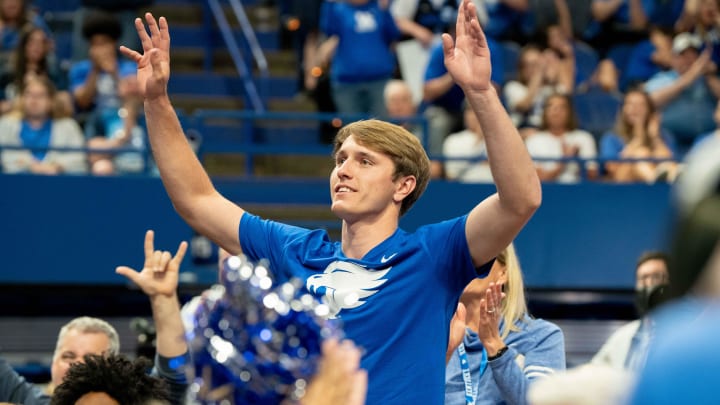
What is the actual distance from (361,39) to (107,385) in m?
6.53

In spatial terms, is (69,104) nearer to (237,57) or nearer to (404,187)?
(237,57)

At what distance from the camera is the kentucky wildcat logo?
133 inches

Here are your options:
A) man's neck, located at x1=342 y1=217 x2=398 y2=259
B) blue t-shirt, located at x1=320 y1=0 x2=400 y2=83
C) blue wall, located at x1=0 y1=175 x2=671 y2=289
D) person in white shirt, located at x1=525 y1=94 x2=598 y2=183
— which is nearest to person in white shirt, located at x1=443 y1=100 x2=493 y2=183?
blue wall, located at x1=0 y1=175 x2=671 y2=289

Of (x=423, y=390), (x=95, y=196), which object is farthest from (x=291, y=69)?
(x=423, y=390)

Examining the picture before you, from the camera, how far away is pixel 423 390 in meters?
3.30

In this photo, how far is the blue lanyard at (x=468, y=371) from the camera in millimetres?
4275

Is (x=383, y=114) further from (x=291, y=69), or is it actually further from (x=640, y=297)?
(x=640, y=297)

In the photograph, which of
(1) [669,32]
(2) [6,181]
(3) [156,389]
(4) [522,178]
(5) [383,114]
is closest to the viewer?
(4) [522,178]

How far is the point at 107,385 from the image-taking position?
395 cm

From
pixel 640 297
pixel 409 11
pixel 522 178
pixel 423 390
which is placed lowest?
pixel 640 297

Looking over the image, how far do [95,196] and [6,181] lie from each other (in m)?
0.65

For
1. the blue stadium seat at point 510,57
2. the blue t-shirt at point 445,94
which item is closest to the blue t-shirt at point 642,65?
the blue stadium seat at point 510,57

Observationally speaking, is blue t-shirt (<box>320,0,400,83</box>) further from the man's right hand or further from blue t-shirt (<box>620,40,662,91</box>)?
the man's right hand

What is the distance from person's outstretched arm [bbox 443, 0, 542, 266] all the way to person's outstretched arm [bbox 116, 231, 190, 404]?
1.34m
